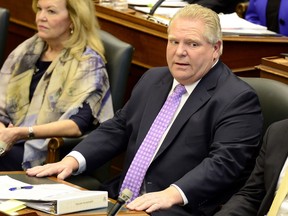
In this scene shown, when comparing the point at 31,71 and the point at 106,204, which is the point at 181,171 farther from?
the point at 31,71

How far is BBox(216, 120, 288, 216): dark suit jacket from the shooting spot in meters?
3.16

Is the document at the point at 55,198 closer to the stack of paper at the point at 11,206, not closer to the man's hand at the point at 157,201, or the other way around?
the stack of paper at the point at 11,206

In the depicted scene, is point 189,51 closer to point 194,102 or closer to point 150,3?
point 194,102

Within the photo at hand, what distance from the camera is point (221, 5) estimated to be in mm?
5801

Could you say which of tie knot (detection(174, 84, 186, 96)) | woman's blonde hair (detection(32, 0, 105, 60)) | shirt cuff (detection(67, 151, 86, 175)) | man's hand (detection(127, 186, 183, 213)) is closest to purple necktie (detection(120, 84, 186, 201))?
tie knot (detection(174, 84, 186, 96))

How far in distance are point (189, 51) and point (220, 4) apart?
232 cm

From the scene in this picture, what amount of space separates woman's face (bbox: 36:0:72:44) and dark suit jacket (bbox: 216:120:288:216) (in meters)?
1.52

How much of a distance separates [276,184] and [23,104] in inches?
70.1

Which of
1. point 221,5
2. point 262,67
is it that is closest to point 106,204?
point 262,67

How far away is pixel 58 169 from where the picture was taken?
3.49 m

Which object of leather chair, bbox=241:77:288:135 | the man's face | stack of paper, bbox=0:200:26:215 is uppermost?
the man's face

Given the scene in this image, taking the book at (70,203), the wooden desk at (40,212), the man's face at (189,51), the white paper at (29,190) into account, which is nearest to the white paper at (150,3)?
the man's face at (189,51)

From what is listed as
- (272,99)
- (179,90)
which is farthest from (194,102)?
(272,99)

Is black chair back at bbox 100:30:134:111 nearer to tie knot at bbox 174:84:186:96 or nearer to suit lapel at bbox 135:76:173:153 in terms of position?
suit lapel at bbox 135:76:173:153
